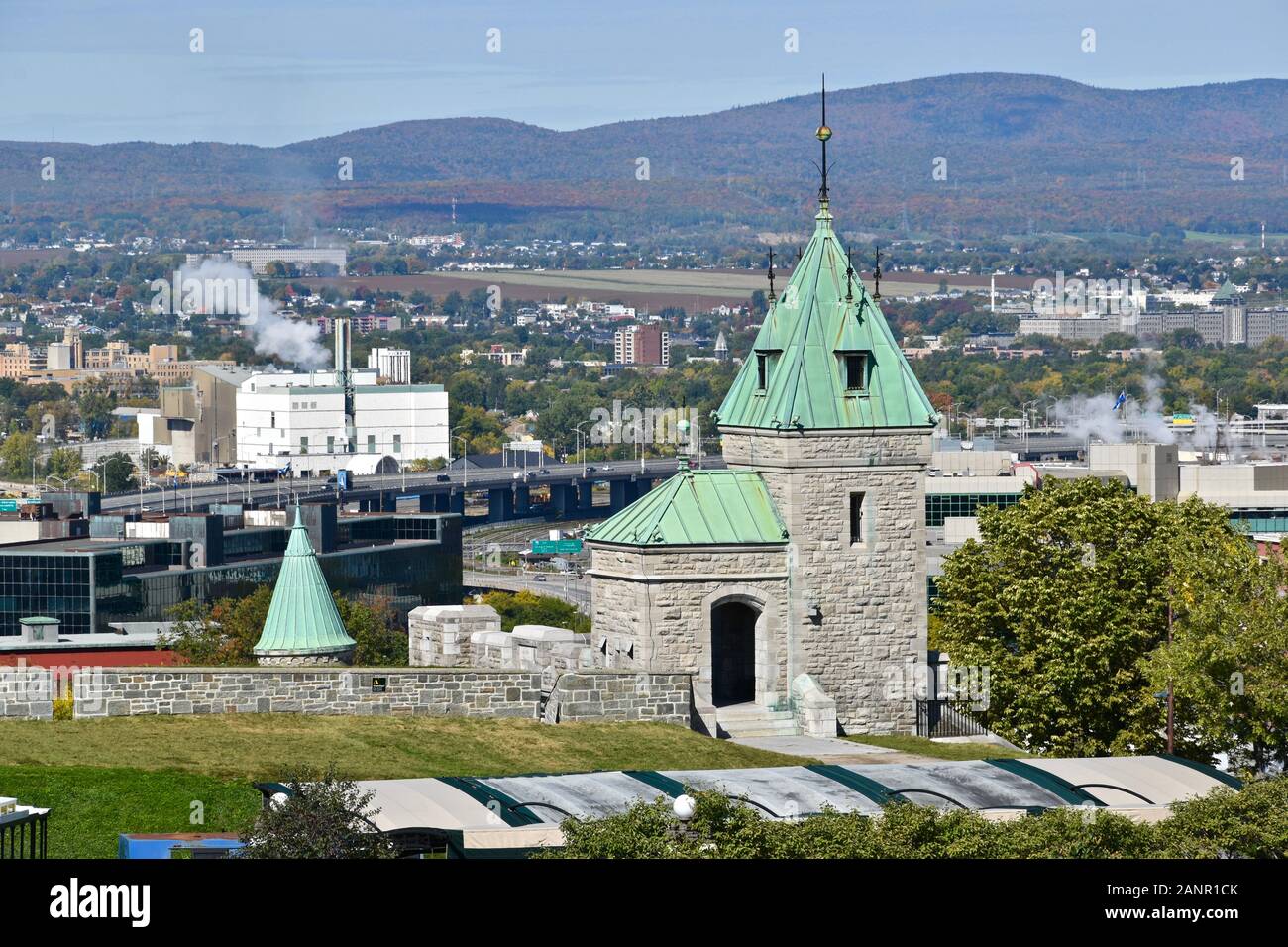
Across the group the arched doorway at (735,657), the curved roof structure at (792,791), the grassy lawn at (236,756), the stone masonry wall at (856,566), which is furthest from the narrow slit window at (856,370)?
the curved roof structure at (792,791)

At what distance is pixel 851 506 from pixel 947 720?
4.37 meters

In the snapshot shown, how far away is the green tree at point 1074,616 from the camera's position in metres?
52.6

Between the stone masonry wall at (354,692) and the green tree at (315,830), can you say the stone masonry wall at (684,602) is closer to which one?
the stone masonry wall at (354,692)

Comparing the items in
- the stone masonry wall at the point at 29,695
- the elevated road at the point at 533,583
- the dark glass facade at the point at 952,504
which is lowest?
the elevated road at the point at 533,583

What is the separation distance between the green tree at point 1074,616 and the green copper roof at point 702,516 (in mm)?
5313

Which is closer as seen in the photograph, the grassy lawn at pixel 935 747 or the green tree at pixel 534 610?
the grassy lawn at pixel 935 747

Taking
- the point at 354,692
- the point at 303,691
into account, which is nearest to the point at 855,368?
the point at 354,692

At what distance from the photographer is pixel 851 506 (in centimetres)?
5178

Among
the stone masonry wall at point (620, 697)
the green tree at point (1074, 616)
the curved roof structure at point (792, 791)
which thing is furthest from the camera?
the green tree at point (1074, 616)

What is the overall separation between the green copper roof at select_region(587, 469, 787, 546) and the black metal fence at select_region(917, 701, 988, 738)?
4.30 meters

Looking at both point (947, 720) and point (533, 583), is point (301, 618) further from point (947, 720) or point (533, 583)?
point (533, 583)

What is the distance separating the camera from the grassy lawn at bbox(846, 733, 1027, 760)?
4831 centimetres

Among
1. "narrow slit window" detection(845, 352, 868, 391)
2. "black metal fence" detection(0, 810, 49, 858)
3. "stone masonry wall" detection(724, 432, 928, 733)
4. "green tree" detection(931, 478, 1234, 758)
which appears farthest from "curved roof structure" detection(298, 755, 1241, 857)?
"narrow slit window" detection(845, 352, 868, 391)
